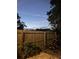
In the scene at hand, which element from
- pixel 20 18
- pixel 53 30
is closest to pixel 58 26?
pixel 53 30

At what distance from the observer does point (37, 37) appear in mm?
1672

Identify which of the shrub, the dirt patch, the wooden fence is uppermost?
the wooden fence

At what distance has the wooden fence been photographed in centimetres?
162

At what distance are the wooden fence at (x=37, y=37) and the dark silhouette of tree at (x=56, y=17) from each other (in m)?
0.06

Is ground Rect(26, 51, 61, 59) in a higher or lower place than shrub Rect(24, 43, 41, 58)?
lower

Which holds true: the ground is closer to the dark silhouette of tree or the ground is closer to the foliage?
the dark silhouette of tree

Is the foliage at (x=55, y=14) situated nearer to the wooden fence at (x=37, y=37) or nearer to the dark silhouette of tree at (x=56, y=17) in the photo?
the dark silhouette of tree at (x=56, y=17)

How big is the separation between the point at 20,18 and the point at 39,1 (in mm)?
293

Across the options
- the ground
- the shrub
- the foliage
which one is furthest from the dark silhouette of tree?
the shrub

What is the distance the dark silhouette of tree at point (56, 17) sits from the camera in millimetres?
1717

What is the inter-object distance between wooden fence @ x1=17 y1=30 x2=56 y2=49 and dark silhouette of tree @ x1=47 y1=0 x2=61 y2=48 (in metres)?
0.06
